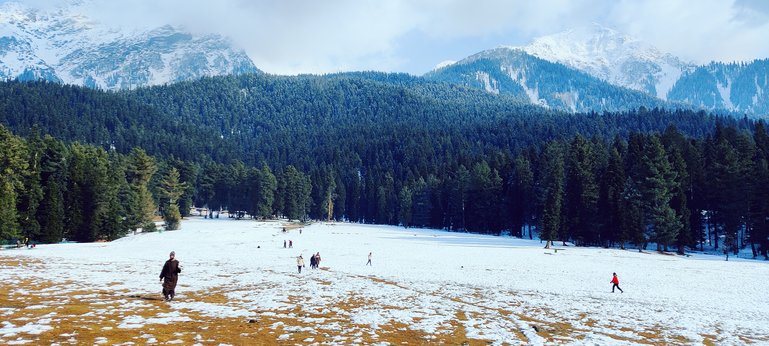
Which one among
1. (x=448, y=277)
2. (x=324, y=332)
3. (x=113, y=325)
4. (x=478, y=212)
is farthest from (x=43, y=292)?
(x=478, y=212)

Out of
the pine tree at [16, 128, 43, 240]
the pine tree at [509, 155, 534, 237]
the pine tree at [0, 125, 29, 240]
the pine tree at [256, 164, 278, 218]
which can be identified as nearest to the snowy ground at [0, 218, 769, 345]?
the pine tree at [0, 125, 29, 240]

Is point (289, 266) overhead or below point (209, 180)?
below

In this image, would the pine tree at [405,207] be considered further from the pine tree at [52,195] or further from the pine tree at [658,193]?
the pine tree at [52,195]

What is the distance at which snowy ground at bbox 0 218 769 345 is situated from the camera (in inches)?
699

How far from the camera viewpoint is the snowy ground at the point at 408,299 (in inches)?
699

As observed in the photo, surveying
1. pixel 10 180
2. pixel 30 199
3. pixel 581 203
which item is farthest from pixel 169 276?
pixel 581 203

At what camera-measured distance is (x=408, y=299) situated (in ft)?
86.0

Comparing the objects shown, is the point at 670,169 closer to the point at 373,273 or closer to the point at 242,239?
the point at 373,273

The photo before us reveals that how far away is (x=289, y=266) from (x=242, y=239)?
3572 cm

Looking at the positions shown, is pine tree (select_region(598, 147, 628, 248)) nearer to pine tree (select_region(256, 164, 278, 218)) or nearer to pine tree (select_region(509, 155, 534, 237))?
pine tree (select_region(509, 155, 534, 237))

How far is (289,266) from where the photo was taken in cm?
4481

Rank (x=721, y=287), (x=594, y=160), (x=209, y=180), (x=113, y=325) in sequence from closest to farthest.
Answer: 1. (x=113, y=325)
2. (x=721, y=287)
3. (x=594, y=160)
4. (x=209, y=180)

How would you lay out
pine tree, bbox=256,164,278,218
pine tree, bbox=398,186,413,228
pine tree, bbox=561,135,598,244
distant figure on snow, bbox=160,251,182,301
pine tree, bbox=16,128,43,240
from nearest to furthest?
distant figure on snow, bbox=160,251,182,301 → pine tree, bbox=16,128,43,240 → pine tree, bbox=561,135,598,244 → pine tree, bbox=256,164,278,218 → pine tree, bbox=398,186,413,228

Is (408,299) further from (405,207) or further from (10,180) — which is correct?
(405,207)
